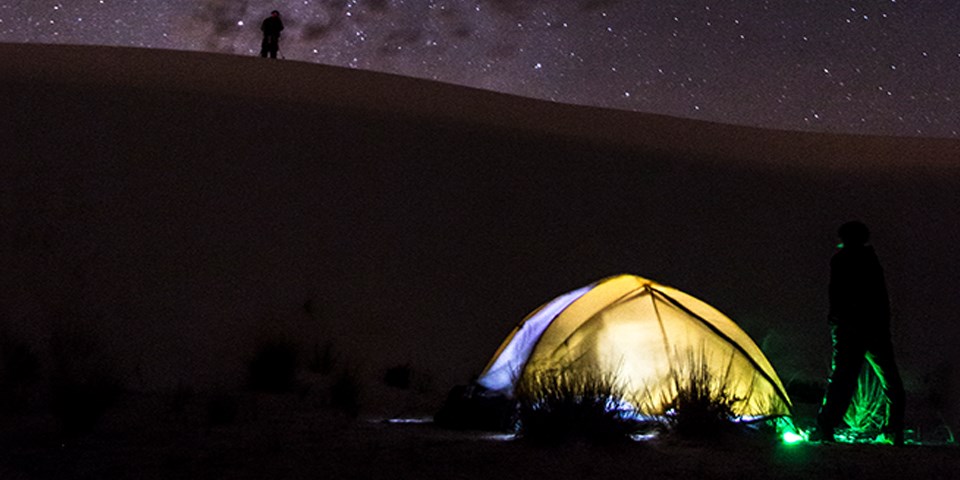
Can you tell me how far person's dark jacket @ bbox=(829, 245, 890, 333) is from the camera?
6844 millimetres

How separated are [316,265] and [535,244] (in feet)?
9.45

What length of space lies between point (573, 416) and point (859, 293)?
202 centimetres

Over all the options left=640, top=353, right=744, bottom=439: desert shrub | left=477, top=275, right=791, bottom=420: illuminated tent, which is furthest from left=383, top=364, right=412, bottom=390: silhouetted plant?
left=640, top=353, right=744, bottom=439: desert shrub

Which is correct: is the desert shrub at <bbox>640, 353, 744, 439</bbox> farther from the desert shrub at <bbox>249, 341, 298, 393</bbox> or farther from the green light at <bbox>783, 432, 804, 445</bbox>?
the desert shrub at <bbox>249, 341, 298, 393</bbox>

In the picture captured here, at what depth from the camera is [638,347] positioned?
8219 millimetres

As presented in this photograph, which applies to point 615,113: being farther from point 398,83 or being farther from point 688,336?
point 688,336

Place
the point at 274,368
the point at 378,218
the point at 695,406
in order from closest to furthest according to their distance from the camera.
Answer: the point at 695,406 < the point at 274,368 < the point at 378,218

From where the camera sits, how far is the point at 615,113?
20.0 metres

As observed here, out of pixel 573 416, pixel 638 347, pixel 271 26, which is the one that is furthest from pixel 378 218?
pixel 573 416

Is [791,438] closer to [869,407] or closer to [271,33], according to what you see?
[869,407]

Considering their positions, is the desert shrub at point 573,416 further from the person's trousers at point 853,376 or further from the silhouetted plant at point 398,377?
the silhouetted plant at point 398,377

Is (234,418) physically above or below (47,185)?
below

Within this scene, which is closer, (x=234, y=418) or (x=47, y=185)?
(x=234, y=418)

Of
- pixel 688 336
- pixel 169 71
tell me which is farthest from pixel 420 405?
pixel 169 71
